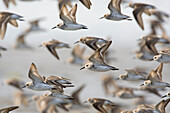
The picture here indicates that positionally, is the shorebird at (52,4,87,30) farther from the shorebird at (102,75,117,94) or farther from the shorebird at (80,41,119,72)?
the shorebird at (102,75,117,94)

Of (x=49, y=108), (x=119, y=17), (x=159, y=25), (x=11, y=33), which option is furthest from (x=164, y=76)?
(x=11, y=33)

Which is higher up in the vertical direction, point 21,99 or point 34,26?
point 34,26

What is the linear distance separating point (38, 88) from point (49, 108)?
6.60ft

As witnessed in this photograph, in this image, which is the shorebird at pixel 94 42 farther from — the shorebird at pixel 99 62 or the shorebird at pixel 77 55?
the shorebird at pixel 77 55

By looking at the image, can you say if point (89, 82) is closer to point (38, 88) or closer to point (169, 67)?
point (169, 67)

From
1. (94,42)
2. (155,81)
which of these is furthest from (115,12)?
(155,81)

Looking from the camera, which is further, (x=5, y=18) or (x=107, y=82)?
(x=107, y=82)

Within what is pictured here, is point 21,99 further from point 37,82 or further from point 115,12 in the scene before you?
point 115,12

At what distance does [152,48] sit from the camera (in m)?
5.75

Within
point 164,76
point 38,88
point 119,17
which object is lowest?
point 164,76

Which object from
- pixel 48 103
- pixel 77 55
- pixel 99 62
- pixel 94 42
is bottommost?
pixel 48 103

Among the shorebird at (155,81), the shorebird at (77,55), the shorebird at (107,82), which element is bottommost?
the shorebird at (107,82)

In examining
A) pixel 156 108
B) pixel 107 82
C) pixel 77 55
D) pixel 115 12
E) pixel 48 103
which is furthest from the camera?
pixel 107 82

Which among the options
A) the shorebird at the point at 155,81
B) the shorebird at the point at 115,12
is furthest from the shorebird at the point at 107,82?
the shorebird at the point at 155,81
